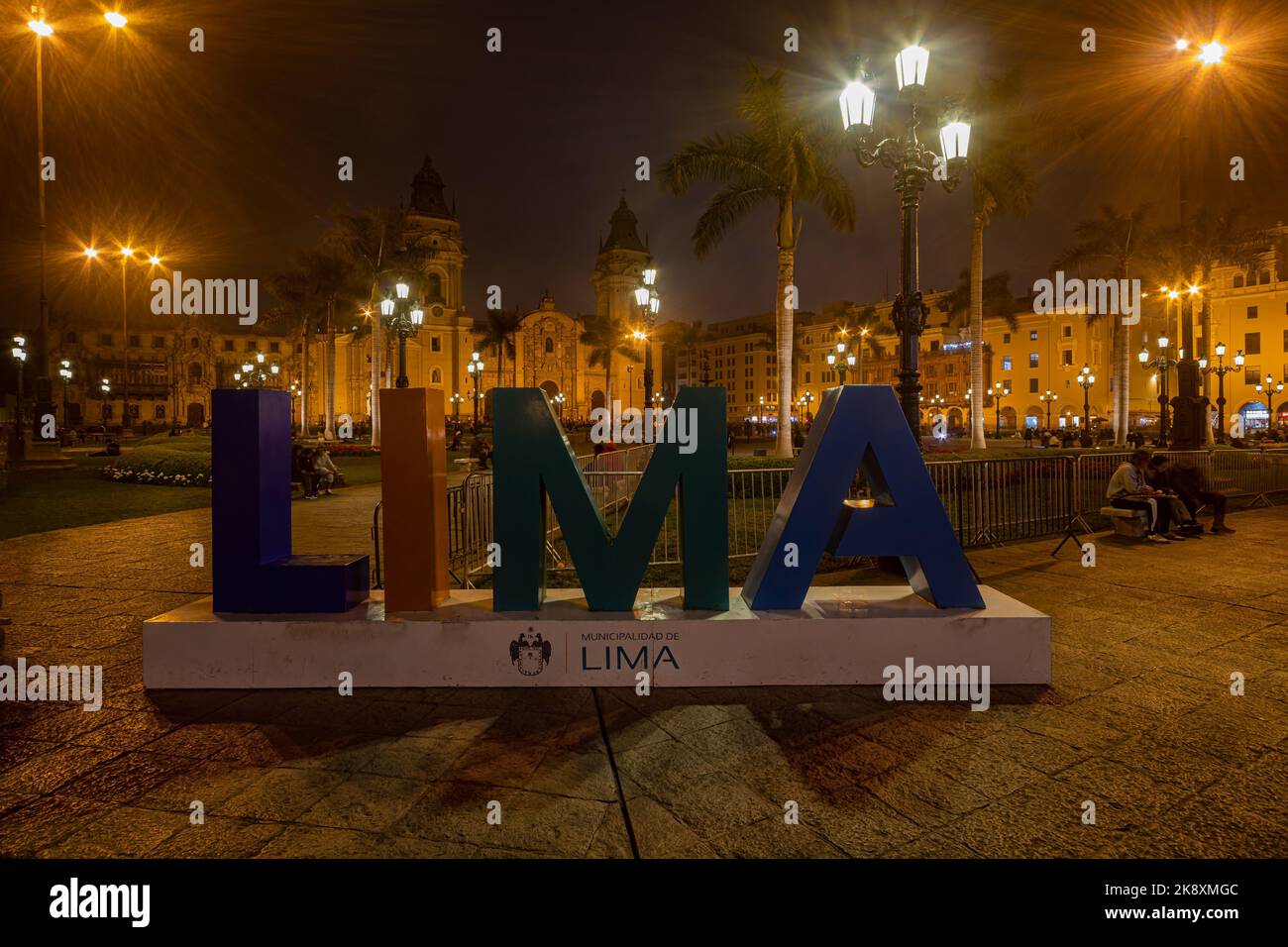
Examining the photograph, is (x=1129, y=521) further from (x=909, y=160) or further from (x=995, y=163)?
(x=995, y=163)

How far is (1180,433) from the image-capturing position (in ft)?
49.4

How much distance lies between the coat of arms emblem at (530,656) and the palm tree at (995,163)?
21923 mm

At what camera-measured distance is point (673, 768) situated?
3.69m

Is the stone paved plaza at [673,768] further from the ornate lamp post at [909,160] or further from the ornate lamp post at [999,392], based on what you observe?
the ornate lamp post at [999,392]

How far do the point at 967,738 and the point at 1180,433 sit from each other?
1478 cm

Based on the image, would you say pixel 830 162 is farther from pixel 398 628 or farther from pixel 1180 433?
pixel 398 628

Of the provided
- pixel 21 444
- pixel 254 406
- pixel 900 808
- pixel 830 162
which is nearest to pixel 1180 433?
pixel 830 162

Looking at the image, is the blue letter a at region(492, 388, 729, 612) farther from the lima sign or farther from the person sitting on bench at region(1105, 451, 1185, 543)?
the person sitting on bench at region(1105, 451, 1185, 543)

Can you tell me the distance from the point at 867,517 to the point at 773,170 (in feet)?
52.1

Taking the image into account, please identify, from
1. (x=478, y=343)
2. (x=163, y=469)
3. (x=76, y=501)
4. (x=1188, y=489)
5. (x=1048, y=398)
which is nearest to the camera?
(x=1188, y=489)

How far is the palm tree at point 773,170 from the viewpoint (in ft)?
60.3

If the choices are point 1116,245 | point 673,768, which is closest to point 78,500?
point 673,768

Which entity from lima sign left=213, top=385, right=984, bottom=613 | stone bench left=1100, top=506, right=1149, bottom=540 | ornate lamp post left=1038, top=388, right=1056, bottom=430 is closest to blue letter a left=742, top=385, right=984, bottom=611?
lima sign left=213, top=385, right=984, bottom=613

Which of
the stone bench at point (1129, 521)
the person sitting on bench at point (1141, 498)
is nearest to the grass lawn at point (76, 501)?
the stone bench at point (1129, 521)
